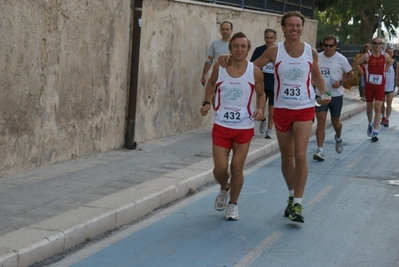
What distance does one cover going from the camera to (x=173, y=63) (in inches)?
559

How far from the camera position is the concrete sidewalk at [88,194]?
6812 mm

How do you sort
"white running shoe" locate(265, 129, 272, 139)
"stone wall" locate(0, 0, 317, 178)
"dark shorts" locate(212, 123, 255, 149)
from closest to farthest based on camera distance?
"dark shorts" locate(212, 123, 255, 149), "stone wall" locate(0, 0, 317, 178), "white running shoe" locate(265, 129, 272, 139)

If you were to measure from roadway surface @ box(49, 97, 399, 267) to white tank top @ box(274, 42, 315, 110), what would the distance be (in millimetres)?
1194

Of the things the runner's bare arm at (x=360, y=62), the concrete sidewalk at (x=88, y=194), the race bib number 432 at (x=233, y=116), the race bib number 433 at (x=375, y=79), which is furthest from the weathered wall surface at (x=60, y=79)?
the race bib number 433 at (x=375, y=79)

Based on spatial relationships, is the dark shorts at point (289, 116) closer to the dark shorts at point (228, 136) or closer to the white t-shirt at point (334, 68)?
the dark shorts at point (228, 136)

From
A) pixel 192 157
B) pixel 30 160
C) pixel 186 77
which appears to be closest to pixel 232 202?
pixel 30 160

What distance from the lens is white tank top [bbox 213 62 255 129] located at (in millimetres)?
8164

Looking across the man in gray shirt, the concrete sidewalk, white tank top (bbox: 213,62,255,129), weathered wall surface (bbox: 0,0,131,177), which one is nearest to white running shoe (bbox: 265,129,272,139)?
the man in gray shirt

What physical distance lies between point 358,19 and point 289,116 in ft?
157

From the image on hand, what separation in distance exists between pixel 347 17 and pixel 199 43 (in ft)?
125

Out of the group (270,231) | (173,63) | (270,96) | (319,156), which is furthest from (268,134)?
(270,231)

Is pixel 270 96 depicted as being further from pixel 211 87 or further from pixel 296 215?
pixel 296 215

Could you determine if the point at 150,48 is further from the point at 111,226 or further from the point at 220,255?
the point at 220,255

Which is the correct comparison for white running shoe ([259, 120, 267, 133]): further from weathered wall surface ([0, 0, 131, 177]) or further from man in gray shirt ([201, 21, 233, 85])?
weathered wall surface ([0, 0, 131, 177])
